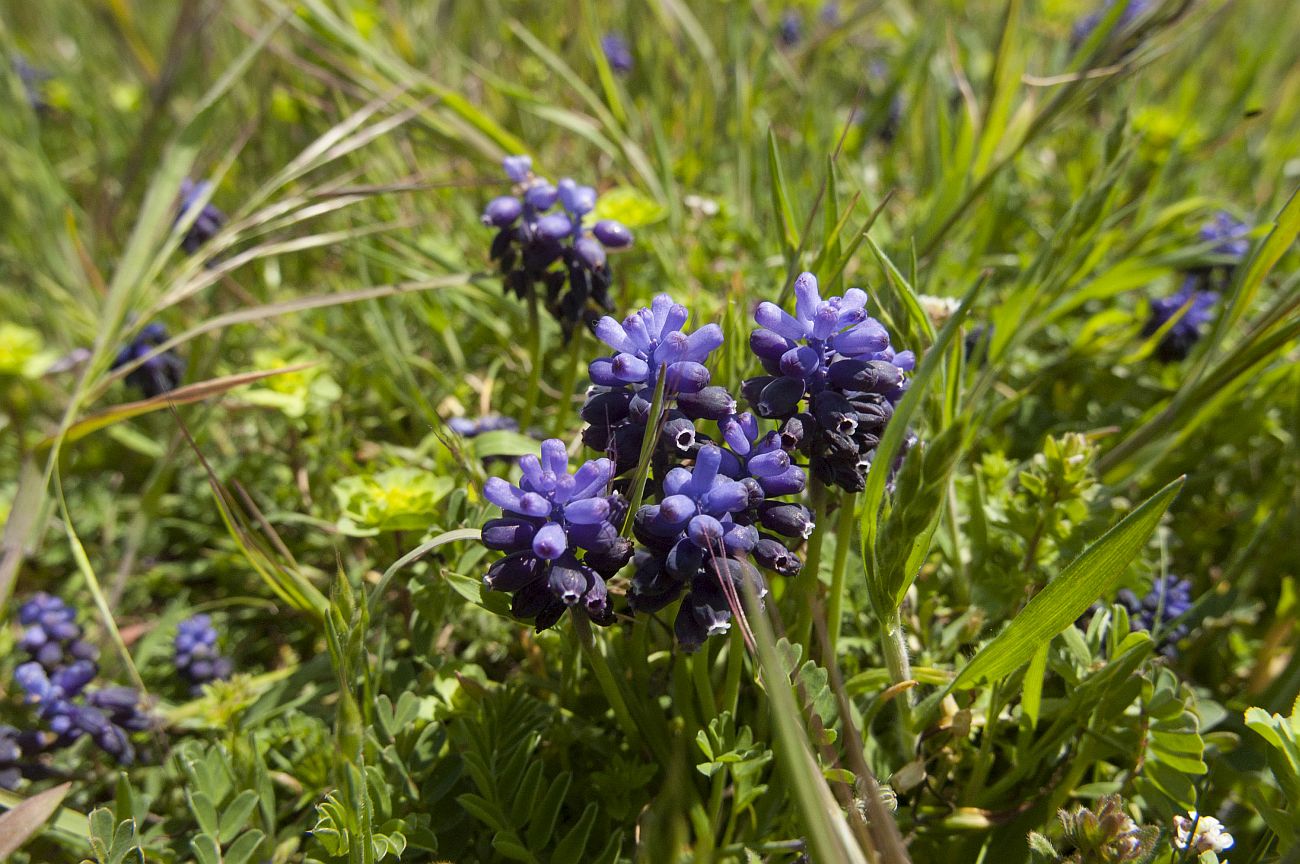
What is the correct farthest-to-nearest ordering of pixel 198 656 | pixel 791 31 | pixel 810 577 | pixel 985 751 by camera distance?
1. pixel 791 31
2. pixel 198 656
3. pixel 985 751
4. pixel 810 577

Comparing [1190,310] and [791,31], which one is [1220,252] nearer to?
[1190,310]

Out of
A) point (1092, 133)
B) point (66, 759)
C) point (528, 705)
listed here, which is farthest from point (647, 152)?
point (66, 759)

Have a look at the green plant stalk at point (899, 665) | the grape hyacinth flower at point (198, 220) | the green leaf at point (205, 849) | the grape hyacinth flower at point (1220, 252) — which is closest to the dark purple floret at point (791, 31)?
the grape hyacinth flower at point (1220, 252)

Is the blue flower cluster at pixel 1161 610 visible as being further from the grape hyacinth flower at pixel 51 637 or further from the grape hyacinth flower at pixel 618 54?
the grape hyacinth flower at pixel 618 54

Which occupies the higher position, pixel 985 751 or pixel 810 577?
pixel 810 577

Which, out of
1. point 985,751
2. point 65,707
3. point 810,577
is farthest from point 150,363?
point 985,751

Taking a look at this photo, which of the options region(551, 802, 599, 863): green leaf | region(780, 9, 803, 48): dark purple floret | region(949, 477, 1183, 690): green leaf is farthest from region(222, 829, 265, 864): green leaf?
region(780, 9, 803, 48): dark purple floret

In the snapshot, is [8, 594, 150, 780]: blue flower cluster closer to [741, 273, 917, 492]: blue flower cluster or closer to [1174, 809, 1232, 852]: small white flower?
[741, 273, 917, 492]: blue flower cluster
